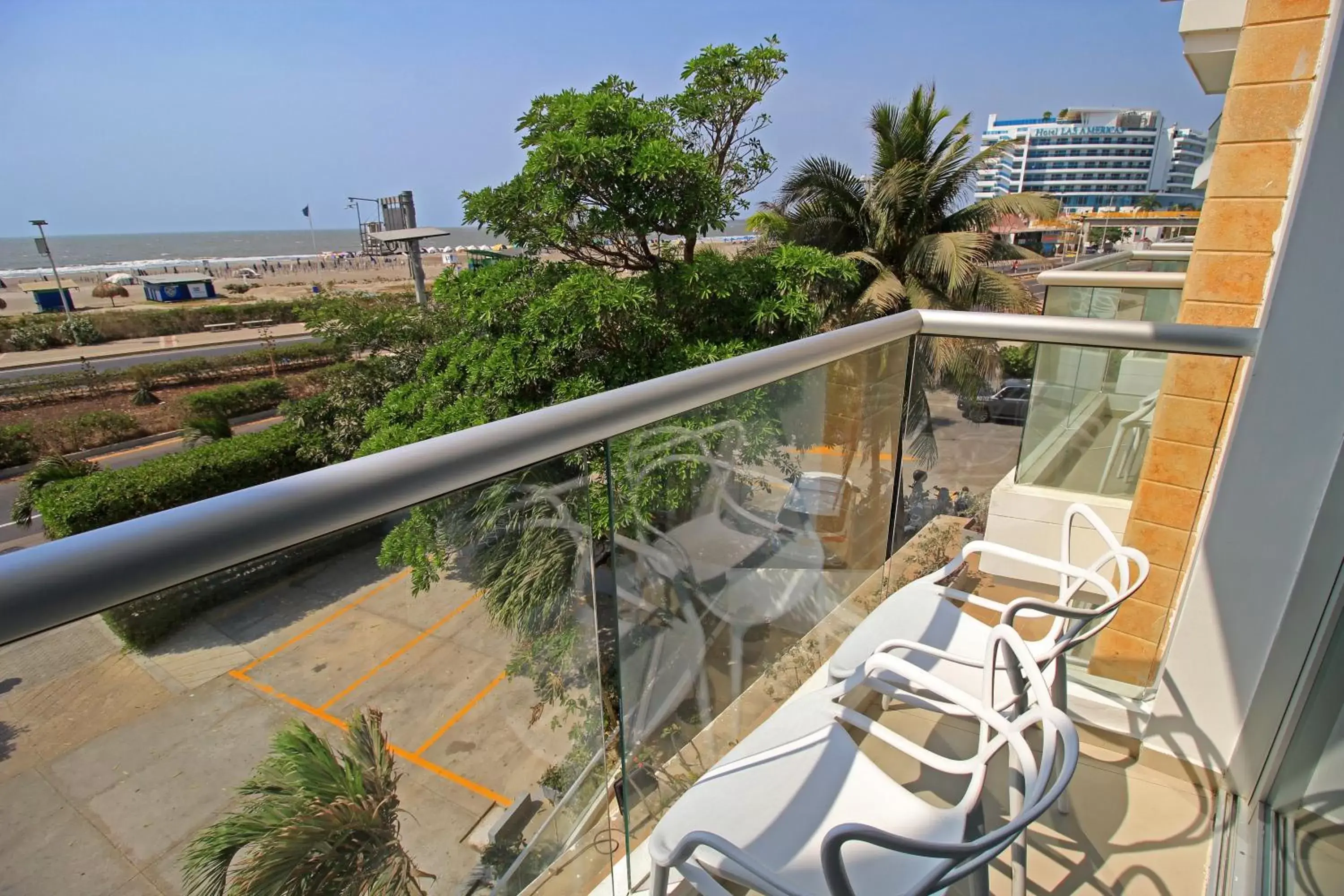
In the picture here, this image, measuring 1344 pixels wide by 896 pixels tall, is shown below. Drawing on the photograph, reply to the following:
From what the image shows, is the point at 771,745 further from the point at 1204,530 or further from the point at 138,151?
the point at 138,151

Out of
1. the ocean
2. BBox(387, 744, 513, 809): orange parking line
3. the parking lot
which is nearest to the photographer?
the parking lot

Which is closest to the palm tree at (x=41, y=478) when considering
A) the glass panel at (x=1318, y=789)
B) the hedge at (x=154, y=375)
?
the hedge at (x=154, y=375)

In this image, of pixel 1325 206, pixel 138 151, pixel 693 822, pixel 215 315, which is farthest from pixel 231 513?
pixel 138 151

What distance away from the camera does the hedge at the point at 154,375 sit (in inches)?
758

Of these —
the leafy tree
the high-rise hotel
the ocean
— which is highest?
the high-rise hotel

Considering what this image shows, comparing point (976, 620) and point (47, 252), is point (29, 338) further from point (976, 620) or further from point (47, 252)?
point (976, 620)

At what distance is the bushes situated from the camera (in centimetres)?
1723

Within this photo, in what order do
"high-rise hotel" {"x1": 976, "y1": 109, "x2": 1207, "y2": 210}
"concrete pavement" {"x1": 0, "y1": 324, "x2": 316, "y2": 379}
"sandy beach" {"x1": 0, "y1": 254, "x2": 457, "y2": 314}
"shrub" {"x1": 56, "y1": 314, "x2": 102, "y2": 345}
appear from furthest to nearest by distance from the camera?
"high-rise hotel" {"x1": 976, "y1": 109, "x2": 1207, "y2": 210}
"sandy beach" {"x1": 0, "y1": 254, "x2": 457, "y2": 314}
"shrub" {"x1": 56, "y1": 314, "x2": 102, "y2": 345}
"concrete pavement" {"x1": 0, "y1": 324, "x2": 316, "y2": 379}

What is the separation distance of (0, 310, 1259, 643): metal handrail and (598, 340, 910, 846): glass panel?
0.09 metres

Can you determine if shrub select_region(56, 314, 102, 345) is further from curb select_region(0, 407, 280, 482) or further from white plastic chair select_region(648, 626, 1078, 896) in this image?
white plastic chair select_region(648, 626, 1078, 896)

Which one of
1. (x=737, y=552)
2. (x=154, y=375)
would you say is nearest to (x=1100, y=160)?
(x=154, y=375)

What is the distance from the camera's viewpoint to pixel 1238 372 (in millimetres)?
1758

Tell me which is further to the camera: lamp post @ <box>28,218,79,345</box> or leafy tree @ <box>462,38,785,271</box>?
→ lamp post @ <box>28,218,79,345</box>

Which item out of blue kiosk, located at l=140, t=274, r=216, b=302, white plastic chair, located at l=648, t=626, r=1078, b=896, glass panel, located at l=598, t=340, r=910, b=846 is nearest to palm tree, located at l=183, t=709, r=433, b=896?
white plastic chair, located at l=648, t=626, r=1078, b=896
